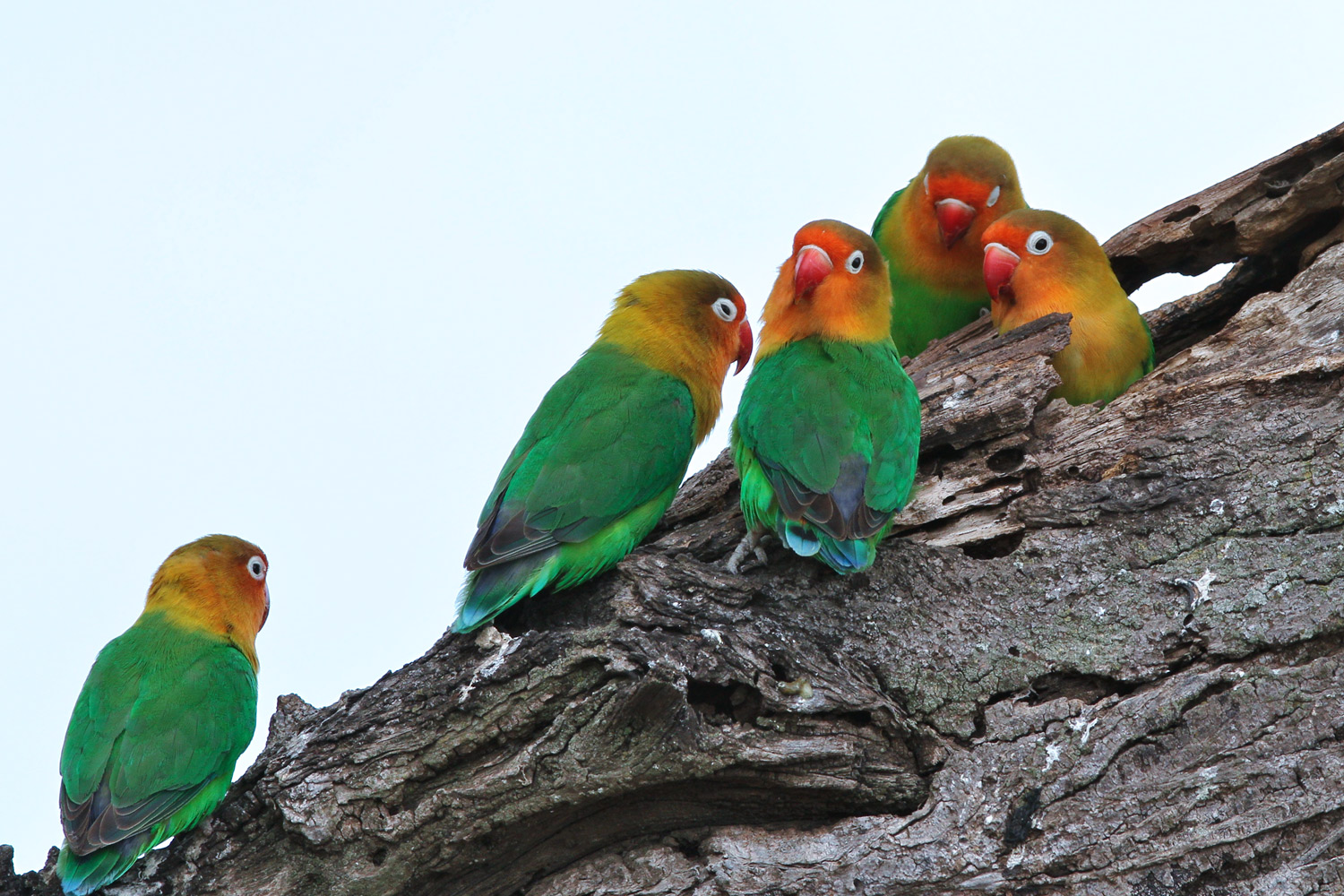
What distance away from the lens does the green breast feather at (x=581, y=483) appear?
4.63 metres

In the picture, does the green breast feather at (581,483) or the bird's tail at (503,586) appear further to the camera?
the green breast feather at (581,483)

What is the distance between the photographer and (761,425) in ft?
15.8

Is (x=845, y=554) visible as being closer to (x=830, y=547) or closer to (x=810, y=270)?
(x=830, y=547)

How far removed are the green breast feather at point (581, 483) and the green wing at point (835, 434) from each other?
421 millimetres

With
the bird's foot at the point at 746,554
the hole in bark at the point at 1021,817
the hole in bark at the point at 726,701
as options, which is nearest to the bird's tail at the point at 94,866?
the hole in bark at the point at 726,701

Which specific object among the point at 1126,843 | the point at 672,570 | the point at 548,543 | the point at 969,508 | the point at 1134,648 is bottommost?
the point at 1126,843

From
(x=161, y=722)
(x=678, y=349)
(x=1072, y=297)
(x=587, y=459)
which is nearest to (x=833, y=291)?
(x=678, y=349)

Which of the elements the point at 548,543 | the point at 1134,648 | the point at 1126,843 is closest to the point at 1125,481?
the point at 1134,648

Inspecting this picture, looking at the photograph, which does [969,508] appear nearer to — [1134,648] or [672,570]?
[1134,648]

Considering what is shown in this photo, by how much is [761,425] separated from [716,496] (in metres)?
0.84

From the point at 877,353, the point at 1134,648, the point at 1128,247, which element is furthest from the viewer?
the point at 1128,247

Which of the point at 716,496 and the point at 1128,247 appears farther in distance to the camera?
the point at 1128,247

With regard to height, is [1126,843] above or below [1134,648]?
below

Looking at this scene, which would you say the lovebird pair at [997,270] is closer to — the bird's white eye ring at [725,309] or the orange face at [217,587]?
the bird's white eye ring at [725,309]
